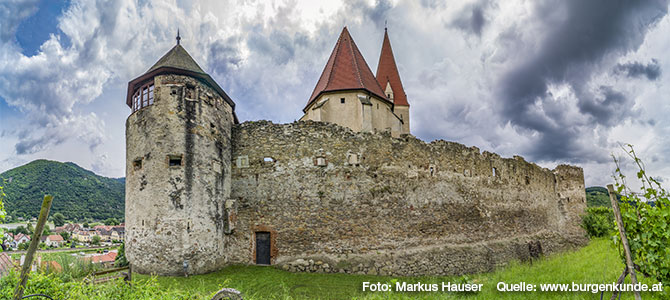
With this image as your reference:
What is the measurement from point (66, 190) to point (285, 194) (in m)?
46.5

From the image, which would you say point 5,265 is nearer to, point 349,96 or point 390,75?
point 349,96

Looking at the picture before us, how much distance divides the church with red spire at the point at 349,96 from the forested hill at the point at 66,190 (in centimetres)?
3569

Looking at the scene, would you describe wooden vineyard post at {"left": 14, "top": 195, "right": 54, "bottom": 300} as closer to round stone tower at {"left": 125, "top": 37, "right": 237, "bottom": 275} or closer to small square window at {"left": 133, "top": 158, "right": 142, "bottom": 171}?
round stone tower at {"left": 125, "top": 37, "right": 237, "bottom": 275}

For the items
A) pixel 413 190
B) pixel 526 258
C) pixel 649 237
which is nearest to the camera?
pixel 649 237

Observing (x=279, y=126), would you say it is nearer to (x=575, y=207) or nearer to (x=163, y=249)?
(x=163, y=249)

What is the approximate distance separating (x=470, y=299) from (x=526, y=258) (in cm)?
1244

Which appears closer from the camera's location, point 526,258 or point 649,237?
point 649,237

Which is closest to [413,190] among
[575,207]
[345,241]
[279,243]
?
[345,241]

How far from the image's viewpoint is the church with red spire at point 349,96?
21.4 m

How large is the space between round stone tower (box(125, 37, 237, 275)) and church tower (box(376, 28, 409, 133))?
62.9 feet

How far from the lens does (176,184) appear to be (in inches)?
491

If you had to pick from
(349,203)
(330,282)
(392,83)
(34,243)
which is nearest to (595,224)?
(392,83)

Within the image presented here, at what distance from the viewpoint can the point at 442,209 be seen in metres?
16.2

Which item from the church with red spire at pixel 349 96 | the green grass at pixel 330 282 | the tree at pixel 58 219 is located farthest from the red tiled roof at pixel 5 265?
the tree at pixel 58 219
